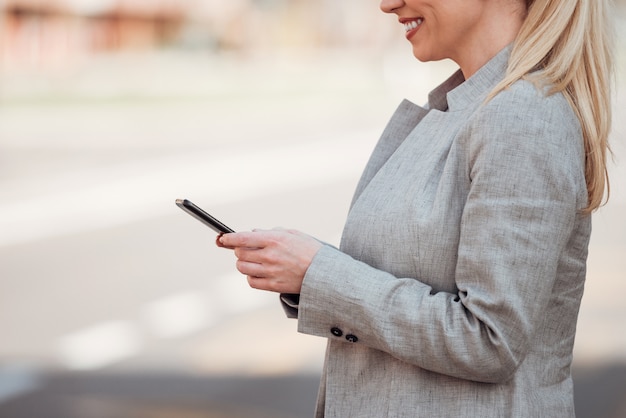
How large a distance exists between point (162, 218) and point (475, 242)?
10493 mm

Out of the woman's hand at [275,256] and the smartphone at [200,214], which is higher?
the smartphone at [200,214]

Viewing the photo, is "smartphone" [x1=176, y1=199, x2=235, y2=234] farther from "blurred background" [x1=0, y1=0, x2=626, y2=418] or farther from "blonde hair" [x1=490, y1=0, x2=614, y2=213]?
"blurred background" [x1=0, y1=0, x2=626, y2=418]

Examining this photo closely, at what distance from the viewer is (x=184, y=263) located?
9344mm

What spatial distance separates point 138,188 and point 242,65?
78.0ft

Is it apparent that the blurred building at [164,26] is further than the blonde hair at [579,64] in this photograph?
Yes

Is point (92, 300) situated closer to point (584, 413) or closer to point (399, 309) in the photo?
point (584, 413)

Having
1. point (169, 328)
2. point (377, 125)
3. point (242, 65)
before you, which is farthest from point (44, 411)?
point (242, 65)

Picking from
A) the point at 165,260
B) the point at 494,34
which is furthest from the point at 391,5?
the point at 165,260

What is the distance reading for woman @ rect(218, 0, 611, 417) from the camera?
65.4 inches

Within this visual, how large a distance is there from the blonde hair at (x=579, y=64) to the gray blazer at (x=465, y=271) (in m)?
0.04

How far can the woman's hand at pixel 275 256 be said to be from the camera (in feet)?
5.95

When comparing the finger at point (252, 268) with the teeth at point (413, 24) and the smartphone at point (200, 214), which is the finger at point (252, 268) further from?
the teeth at point (413, 24)

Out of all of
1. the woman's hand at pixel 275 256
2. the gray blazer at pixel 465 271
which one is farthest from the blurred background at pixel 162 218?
the woman's hand at pixel 275 256

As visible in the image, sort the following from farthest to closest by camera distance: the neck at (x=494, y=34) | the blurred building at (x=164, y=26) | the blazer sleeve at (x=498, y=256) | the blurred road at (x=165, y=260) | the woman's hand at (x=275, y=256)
→ the blurred building at (x=164, y=26), the blurred road at (x=165, y=260), the neck at (x=494, y=34), the woman's hand at (x=275, y=256), the blazer sleeve at (x=498, y=256)
